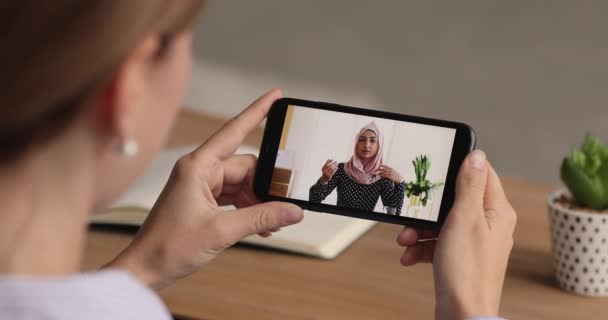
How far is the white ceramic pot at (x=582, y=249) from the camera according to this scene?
1.08 m

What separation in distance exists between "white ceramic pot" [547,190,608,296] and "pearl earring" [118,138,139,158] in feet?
2.04

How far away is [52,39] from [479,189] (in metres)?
0.53

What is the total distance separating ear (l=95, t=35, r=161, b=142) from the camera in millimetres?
596

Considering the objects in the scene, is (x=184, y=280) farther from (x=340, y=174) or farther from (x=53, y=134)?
(x=53, y=134)


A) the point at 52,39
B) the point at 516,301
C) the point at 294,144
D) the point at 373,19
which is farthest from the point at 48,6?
the point at 373,19

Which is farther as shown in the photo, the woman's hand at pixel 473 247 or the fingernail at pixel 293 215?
the fingernail at pixel 293 215

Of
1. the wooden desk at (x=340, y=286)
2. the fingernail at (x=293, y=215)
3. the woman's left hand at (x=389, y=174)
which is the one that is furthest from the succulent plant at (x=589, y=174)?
the fingernail at (x=293, y=215)

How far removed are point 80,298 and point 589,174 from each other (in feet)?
2.27

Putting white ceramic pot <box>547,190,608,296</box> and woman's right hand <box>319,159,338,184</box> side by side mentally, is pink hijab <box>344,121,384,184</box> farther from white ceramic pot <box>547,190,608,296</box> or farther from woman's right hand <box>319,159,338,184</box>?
white ceramic pot <box>547,190,608,296</box>

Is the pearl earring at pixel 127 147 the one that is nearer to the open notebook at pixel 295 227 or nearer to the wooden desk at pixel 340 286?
the wooden desk at pixel 340 286

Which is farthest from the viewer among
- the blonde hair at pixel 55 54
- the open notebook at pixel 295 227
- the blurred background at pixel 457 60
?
the blurred background at pixel 457 60

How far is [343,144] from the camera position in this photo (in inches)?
40.6

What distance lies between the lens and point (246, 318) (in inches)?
39.9

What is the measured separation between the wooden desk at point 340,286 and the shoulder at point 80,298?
1.29 ft
